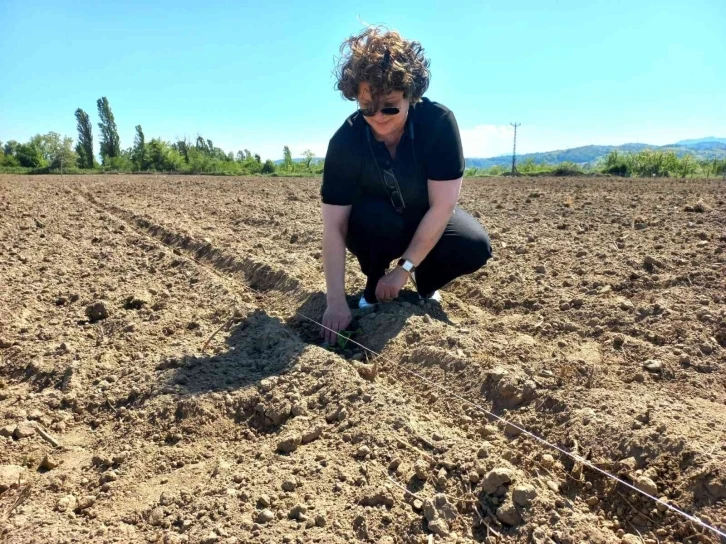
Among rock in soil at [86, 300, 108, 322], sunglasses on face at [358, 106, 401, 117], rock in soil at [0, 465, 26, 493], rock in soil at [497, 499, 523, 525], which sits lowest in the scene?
rock in soil at [497, 499, 523, 525]

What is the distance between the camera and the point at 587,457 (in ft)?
5.86

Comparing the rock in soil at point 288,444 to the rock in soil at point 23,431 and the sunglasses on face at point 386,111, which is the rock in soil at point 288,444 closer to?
the rock in soil at point 23,431

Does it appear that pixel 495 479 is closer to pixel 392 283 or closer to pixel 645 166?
→ pixel 392 283

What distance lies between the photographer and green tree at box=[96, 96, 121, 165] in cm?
4275

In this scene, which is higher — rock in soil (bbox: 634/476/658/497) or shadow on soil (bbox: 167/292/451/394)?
shadow on soil (bbox: 167/292/451/394)

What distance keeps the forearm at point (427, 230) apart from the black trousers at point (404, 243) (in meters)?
0.28

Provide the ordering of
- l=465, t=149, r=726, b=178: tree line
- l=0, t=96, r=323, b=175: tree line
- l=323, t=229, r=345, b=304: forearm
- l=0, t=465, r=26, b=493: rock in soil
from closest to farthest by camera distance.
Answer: l=0, t=465, r=26, b=493: rock in soil, l=323, t=229, r=345, b=304: forearm, l=465, t=149, r=726, b=178: tree line, l=0, t=96, r=323, b=175: tree line

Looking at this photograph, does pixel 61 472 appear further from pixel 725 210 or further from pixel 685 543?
pixel 725 210

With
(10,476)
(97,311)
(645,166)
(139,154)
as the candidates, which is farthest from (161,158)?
(10,476)

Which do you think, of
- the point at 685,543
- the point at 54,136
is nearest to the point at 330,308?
the point at 685,543

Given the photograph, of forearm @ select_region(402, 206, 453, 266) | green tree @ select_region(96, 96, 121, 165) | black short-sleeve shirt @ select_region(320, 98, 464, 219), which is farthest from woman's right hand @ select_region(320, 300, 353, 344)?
green tree @ select_region(96, 96, 121, 165)

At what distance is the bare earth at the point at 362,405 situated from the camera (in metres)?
1.56

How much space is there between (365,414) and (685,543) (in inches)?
40.9

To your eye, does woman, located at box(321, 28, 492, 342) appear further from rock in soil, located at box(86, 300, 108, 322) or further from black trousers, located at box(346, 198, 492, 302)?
rock in soil, located at box(86, 300, 108, 322)
